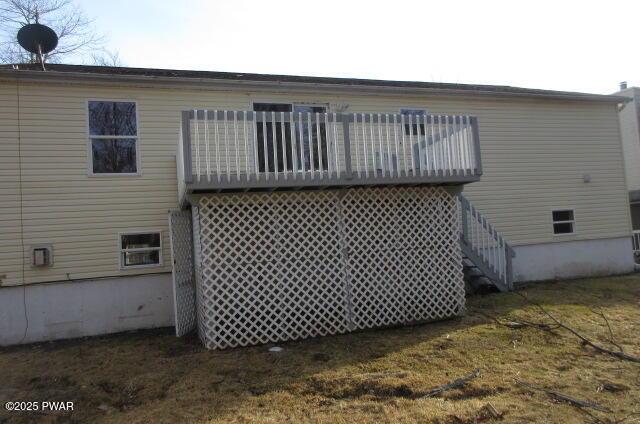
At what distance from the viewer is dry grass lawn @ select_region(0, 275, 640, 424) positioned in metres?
4.61

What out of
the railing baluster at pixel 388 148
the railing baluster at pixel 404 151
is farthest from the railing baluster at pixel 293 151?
the railing baluster at pixel 404 151

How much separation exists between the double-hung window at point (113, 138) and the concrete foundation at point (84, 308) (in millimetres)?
2150

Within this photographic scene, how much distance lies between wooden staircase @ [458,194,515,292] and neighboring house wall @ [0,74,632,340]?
1240 mm

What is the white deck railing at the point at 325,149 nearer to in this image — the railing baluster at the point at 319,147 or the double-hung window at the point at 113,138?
the railing baluster at the point at 319,147

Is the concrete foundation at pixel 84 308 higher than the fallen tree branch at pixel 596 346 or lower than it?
higher

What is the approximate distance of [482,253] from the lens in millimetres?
9812

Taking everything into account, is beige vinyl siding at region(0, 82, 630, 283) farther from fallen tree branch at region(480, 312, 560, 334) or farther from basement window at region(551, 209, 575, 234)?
fallen tree branch at region(480, 312, 560, 334)

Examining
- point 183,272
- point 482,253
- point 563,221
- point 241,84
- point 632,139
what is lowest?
point 482,253

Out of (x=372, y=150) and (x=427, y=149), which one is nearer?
(x=372, y=150)

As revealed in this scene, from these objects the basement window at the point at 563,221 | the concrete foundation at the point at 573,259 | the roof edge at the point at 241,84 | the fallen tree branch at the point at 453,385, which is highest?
the roof edge at the point at 241,84

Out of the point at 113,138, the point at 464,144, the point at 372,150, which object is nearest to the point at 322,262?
the point at 372,150

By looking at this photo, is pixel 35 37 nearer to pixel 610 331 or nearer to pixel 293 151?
pixel 293 151

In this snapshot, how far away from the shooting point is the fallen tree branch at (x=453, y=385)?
196 inches

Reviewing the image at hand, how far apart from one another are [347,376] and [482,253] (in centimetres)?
544
